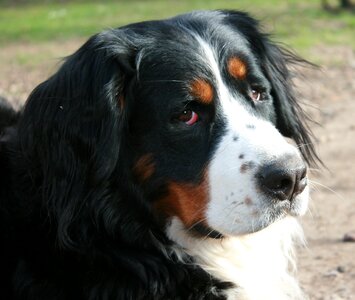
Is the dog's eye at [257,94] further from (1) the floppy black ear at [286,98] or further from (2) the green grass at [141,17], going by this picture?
(2) the green grass at [141,17]

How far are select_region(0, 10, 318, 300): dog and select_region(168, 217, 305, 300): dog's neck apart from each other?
0.04ft

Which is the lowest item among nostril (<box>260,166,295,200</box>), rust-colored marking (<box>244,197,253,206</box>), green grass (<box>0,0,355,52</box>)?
green grass (<box>0,0,355,52</box>)

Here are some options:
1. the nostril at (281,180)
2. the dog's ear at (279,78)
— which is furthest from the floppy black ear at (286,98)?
the nostril at (281,180)

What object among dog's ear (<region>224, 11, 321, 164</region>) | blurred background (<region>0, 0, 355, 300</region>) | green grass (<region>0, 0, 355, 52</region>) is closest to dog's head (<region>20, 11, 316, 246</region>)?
dog's ear (<region>224, 11, 321, 164</region>)

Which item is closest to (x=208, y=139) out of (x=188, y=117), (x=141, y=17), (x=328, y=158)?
(x=188, y=117)

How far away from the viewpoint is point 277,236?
13.5 ft

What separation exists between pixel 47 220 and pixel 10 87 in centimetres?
622

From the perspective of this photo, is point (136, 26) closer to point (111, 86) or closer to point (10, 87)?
point (111, 86)

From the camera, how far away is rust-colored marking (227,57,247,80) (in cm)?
379

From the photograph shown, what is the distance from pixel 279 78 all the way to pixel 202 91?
729mm

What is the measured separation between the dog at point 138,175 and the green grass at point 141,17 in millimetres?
8039

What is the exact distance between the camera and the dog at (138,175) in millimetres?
3545

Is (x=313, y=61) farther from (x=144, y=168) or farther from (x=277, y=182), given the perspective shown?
(x=277, y=182)

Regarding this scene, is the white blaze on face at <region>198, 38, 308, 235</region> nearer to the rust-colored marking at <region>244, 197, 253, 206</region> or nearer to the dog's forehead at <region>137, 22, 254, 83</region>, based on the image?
the rust-colored marking at <region>244, 197, 253, 206</region>
